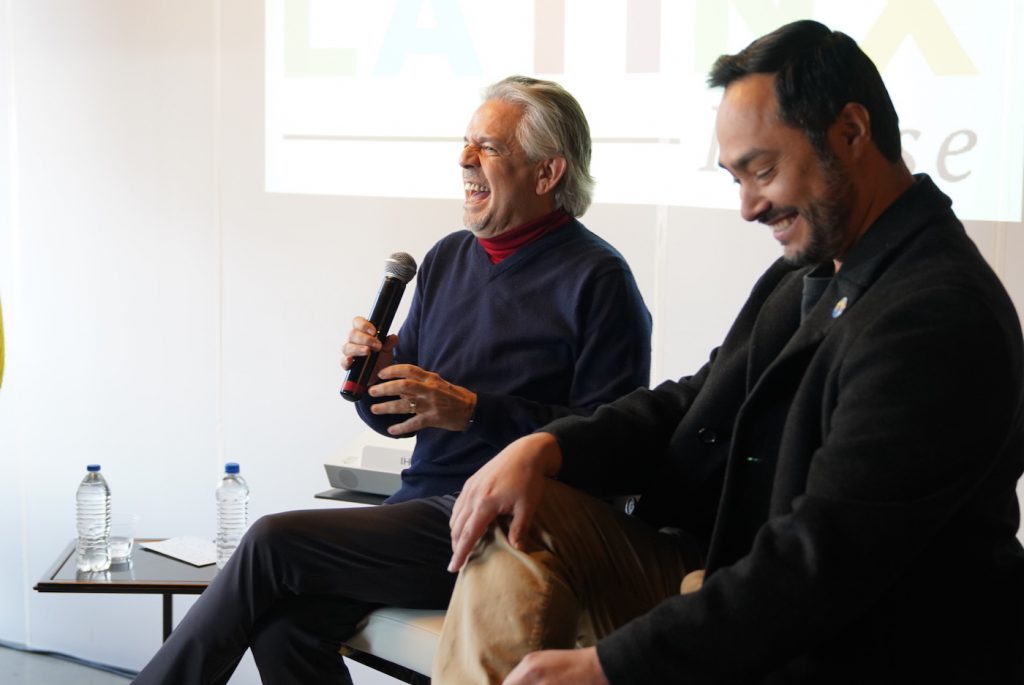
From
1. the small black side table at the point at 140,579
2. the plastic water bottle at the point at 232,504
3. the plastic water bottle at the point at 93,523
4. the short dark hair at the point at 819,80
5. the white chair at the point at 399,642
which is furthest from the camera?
the plastic water bottle at the point at 232,504

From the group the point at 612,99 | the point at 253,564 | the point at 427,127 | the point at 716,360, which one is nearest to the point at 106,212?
the point at 427,127

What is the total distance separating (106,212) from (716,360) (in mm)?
2261

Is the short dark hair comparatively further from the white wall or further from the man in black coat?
the white wall


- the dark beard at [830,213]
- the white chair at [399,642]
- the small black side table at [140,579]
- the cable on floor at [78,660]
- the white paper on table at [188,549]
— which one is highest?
the dark beard at [830,213]

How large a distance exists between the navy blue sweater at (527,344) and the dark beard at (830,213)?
0.72m

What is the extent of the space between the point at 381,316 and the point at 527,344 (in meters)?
0.28

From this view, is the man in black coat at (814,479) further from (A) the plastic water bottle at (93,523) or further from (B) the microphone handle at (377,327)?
(A) the plastic water bottle at (93,523)

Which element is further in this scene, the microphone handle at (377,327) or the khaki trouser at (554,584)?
the microphone handle at (377,327)

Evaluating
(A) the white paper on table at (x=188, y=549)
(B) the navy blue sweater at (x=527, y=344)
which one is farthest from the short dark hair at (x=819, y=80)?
(A) the white paper on table at (x=188, y=549)

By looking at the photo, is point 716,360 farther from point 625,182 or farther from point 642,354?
point 625,182

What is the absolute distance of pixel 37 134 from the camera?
3303 mm

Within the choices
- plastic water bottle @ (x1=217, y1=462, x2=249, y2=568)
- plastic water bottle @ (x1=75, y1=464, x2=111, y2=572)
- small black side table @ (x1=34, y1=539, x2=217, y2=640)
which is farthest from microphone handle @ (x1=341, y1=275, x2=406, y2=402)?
plastic water bottle @ (x1=217, y1=462, x2=249, y2=568)

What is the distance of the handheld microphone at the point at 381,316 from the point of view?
203 centimetres

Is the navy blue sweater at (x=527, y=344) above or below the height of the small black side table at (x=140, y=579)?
above
